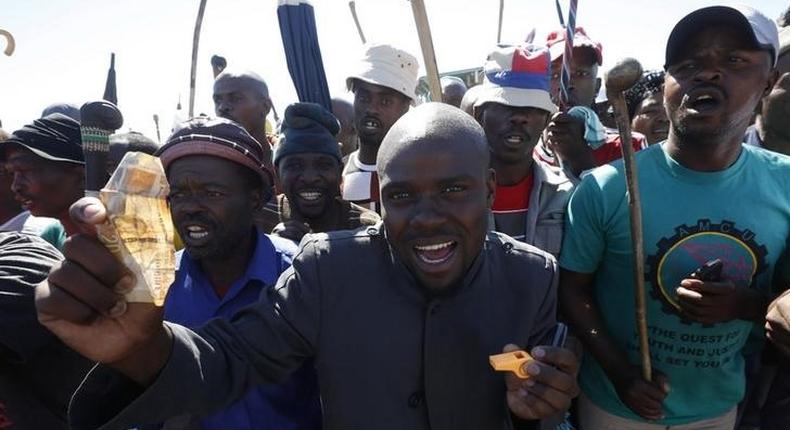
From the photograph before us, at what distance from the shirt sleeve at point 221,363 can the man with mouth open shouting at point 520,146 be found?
121 cm

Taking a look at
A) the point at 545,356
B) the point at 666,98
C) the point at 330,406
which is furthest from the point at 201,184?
the point at 666,98

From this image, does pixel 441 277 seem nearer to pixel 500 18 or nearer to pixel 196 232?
pixel 196 232

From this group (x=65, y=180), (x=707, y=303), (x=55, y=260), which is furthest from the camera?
(x=65, y=180)

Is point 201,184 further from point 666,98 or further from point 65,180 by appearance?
point 666,98

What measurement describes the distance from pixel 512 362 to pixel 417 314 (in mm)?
309

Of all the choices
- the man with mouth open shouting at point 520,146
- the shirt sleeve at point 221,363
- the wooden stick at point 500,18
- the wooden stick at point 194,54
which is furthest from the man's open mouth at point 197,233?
the wooden stick at point 500,18

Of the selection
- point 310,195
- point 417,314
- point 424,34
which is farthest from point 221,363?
point 424,34

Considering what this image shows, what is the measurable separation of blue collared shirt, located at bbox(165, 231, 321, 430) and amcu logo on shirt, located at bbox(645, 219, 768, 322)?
1.30 meters

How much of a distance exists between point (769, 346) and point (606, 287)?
781mm

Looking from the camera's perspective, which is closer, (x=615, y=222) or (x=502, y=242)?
(x=502, y=242)

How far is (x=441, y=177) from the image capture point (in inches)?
57.6

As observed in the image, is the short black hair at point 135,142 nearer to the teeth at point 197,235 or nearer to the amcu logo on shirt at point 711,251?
the teeth at point 197,235

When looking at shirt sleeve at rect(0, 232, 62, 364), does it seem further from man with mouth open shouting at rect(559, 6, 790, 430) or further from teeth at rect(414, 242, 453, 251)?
man with mouth open shouting at rect(559, 6, 790, 430)

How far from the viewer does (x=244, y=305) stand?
182 cm
